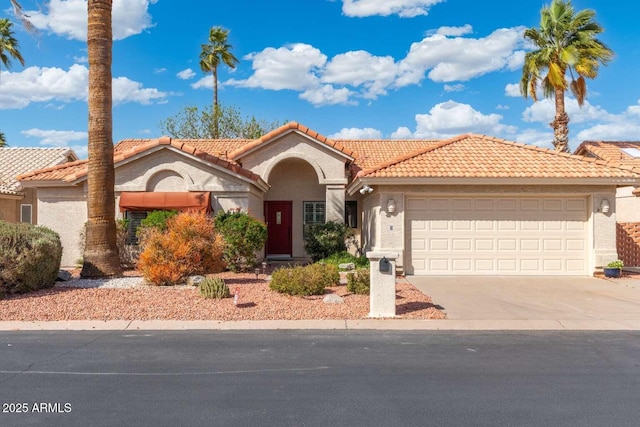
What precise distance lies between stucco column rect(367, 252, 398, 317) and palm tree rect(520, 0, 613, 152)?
1781 centimetres

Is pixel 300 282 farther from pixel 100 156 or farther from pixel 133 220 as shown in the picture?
pixel 133 220

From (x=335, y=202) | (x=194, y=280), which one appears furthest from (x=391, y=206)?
(x=194, y=280)

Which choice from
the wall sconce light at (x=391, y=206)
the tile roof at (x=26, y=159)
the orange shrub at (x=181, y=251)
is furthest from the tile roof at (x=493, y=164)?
the tile roof at (x=26, y=159)

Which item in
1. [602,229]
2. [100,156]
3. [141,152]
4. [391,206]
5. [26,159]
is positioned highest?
[26,159]

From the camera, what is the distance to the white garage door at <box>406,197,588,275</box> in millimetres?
14734

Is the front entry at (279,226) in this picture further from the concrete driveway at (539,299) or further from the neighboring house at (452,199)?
the concrete driveway at (539,299)

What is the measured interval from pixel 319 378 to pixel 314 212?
1458 centimetres

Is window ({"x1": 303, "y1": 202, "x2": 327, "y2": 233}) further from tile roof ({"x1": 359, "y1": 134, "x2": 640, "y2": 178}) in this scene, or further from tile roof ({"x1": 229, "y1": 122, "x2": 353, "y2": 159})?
tile roof ({"x1": 359, "y1": 134, "x2": 640, "y2": 178})

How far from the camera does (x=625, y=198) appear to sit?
21625 mm

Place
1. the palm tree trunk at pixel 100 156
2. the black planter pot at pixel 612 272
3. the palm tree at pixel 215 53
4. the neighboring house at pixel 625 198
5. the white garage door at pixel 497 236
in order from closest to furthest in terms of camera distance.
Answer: the palm tree trunk at pixel 100 156, the black planter pot at pixel 612 272, the white garage door at pixel 497 236, the neighboring house at pixel 625 198, the palm tree at pixel 215 53

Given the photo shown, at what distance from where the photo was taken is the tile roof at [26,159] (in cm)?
2320

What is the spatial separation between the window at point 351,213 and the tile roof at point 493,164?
509cm

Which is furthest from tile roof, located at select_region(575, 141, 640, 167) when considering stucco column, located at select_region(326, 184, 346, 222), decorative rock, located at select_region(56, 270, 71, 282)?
decorative rock, located at select_region(56, 270, 71, 282)

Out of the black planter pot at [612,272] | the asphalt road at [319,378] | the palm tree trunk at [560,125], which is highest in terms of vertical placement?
the palm tree trunk at [560,125]
